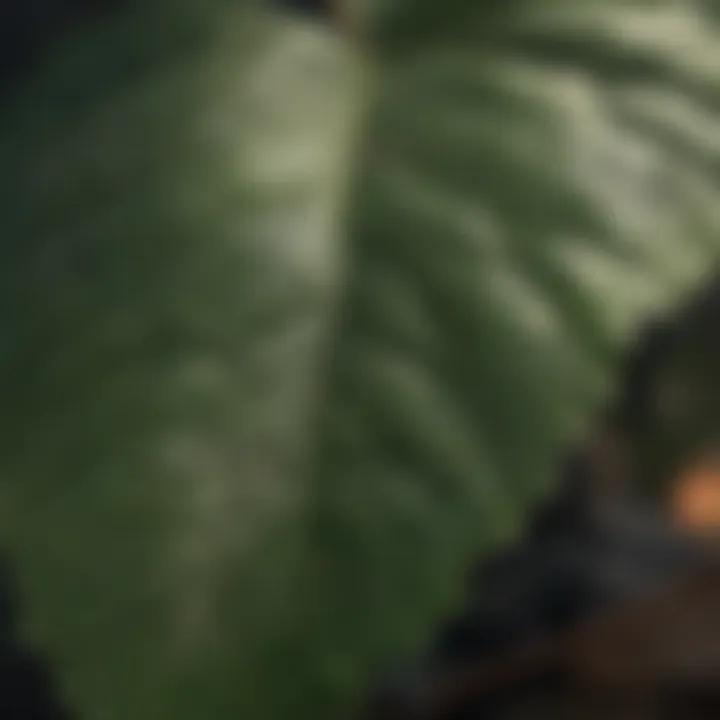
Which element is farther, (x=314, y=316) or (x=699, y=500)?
(x=699, y=500)

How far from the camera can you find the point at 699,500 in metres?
0.90

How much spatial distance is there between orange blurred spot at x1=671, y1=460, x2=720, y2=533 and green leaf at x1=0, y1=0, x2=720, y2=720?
0.53 m

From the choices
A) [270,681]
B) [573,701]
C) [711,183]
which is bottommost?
[270,681]

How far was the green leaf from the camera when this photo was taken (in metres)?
0.25

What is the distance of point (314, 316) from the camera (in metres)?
0.29

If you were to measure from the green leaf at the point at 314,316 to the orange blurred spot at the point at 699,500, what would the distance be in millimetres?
532

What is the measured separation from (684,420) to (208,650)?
0.39 meters

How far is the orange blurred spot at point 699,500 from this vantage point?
0.86m

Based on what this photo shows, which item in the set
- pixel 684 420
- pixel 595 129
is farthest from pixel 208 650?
pixel 684 420

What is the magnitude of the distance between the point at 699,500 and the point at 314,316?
661 mm

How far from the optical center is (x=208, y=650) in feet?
0.82

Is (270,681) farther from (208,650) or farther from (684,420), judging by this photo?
(684,420)

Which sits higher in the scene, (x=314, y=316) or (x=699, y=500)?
(x=699, y=500)

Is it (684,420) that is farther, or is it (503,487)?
(684,420)
